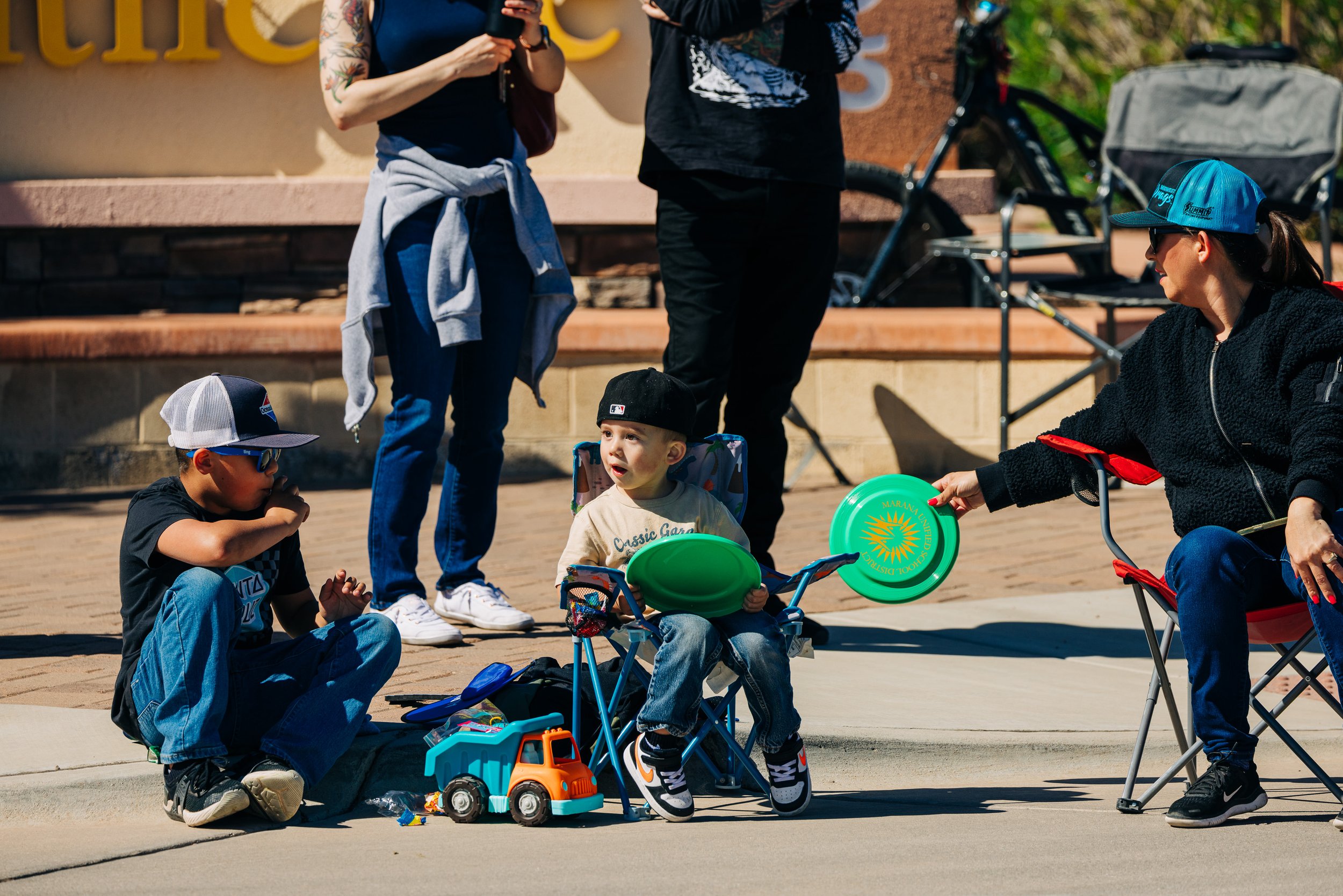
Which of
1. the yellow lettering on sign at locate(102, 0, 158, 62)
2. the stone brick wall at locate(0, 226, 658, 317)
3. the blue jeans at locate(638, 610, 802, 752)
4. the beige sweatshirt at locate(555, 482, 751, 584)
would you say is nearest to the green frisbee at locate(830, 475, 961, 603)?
the beige sweatshirt at locate(555, 482, 751, 584)

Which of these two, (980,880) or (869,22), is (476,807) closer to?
(980,880)

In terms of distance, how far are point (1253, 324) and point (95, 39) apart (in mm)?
7303

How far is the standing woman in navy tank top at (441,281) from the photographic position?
205 inches

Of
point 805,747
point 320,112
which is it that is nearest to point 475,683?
point 805,747

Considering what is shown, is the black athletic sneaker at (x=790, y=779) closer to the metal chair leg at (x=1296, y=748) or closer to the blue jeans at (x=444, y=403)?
the metal chair leg at (x=1296, y=748)

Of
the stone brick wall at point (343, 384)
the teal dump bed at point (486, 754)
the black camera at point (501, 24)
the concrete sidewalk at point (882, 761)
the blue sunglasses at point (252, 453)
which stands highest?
the black camera at point (501, 24)

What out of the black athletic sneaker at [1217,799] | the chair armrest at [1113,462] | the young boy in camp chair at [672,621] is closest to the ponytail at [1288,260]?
the chair armrest at [1113,462]

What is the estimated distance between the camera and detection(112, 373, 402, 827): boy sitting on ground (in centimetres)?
379

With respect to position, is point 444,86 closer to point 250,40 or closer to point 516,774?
point 516,774

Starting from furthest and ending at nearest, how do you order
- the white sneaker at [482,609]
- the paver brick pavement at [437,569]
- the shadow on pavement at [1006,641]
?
the shadow on pavement at [1006,641] < the white sneaker at [482,609] < the paver brick pavement at [437,569]

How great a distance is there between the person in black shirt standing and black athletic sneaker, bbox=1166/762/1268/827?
1655mm

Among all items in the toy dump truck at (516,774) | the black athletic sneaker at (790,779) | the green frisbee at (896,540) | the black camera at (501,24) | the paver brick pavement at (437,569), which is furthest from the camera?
the black camera at (501,24)

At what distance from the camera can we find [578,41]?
31.1 ft

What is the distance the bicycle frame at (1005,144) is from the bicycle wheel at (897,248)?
0.10 meters
